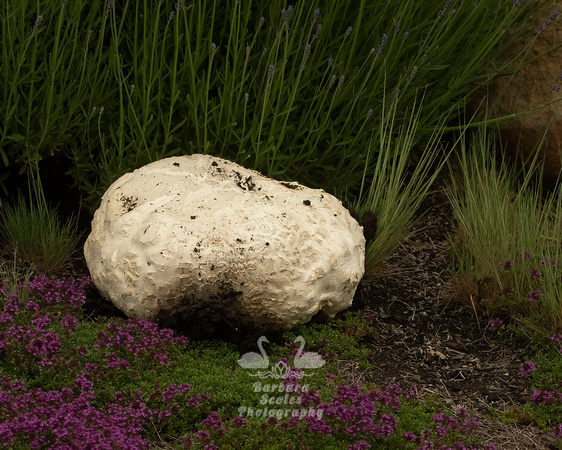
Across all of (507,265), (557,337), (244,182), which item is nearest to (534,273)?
(507,265)

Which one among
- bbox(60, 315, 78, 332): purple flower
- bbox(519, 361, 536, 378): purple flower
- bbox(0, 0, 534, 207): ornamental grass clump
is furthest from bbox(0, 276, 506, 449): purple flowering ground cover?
bbox(0, 0, 534, 207): ornamental grass clump

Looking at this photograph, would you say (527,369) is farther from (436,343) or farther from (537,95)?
(537,95)

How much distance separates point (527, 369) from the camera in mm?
3914

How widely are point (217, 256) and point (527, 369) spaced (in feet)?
5.75

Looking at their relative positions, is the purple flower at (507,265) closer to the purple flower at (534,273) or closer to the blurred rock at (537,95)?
the purple flower at (534,273)

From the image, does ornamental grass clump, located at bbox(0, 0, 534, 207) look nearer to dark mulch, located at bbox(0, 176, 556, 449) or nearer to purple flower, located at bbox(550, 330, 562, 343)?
dark mulch, located at bbox(0, 176, 556, 449)

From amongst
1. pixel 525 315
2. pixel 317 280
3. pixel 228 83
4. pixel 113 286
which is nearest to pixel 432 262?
pixel 525 315

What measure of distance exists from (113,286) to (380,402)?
1.62m

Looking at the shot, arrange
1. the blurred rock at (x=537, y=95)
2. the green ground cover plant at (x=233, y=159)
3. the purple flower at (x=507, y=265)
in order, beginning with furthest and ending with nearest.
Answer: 1. the blurred rock at (x=537, y=95)
2. the purple flower at (x=507, y=265)
3. the green ground cover plant at (x=233, y=159)

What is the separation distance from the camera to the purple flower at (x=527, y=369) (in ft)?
12.8

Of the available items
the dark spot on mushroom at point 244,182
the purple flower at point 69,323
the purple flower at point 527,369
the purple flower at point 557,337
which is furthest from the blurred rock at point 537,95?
the purple flower at point 69,323

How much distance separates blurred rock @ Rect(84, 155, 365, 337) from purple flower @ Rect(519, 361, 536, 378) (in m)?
1.01

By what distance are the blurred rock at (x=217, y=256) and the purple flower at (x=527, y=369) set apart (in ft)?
3.32

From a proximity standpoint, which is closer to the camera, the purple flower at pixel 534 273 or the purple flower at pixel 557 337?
the purple flower at pixel 557 337
